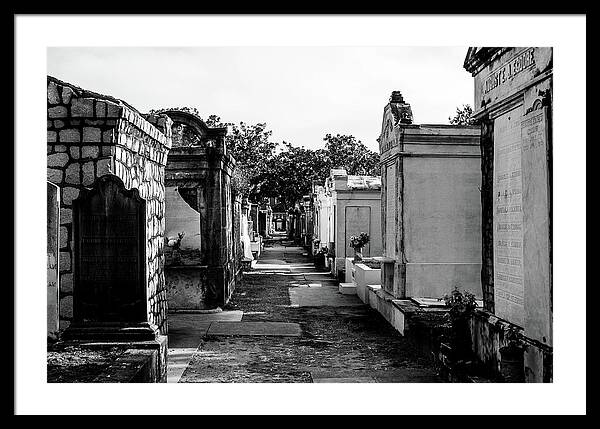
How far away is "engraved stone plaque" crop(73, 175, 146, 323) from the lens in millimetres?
7039

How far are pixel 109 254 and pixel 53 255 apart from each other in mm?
535

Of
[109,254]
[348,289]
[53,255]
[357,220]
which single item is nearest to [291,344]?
[109,254]

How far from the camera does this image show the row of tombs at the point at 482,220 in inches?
233

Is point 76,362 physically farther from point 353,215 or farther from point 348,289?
point 353,215

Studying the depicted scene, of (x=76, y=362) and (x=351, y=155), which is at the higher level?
(x=351, y=155)

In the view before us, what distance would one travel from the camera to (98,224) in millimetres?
7094

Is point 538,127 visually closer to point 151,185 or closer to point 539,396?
point 539,396

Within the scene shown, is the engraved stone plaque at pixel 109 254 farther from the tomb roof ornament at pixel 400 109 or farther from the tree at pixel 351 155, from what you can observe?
the tree at pixel 351 155

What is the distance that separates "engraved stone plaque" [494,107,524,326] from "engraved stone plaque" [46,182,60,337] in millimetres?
3983

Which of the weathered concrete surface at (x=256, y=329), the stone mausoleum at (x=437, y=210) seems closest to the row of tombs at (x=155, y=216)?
the stone mausoleum at (x=437, y=210)
